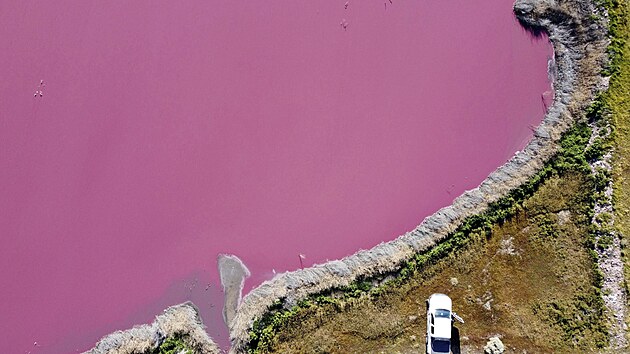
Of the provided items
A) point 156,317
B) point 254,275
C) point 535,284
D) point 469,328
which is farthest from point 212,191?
point 535,284

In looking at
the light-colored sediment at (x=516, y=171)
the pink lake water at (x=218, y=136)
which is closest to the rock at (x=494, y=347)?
the light-colored sediment at (x=516, y=171)

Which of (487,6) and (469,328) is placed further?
(487,6)

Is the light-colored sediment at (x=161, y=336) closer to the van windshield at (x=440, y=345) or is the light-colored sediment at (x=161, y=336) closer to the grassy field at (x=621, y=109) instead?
the van windshield at (x=440, y=345)

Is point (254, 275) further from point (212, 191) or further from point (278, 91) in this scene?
point (278, 91)

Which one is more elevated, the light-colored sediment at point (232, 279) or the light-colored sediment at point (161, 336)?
the light-colored sediment at point (232, 279)

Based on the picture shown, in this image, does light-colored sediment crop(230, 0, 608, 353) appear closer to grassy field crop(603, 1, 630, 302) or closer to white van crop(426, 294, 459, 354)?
grassy field crop(603, 1, 630, 302)

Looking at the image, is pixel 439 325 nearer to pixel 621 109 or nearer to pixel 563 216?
pixel 563 216
